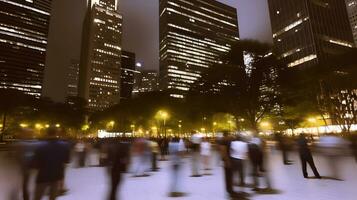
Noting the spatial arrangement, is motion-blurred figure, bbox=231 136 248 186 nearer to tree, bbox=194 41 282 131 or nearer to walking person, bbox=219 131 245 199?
walking person, bbox=219 131 245 199

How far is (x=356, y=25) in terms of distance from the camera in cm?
15638

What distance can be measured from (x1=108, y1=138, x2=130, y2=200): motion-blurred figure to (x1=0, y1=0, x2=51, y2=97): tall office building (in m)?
169

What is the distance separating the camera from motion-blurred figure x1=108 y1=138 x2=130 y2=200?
6.55 m

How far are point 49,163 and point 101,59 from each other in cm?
16215

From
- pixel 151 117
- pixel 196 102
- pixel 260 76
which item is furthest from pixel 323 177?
pixel 151 117

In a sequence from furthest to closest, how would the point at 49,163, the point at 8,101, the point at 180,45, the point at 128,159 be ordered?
the point at 180,45 → the point at 8,101 → the point at 128,159 → the point at 49,163

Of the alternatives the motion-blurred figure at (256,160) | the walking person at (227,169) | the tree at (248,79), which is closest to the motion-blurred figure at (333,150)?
the motion-blurred figure at (256,160)

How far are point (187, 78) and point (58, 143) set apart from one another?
17803 cm

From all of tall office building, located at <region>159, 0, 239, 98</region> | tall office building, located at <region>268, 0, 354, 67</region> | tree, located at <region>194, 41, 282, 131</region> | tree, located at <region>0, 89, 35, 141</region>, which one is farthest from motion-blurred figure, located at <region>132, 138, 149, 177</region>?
tall office building, located at <region>159, 0, 239, 98</region>

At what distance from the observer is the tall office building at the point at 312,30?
11200 cm

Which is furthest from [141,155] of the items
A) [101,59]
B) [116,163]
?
[101,59]

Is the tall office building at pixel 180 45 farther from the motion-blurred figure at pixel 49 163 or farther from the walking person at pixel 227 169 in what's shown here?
the motion-blurred figure at pixel 49 163

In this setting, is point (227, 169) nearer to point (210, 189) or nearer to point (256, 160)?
point (210, 189)

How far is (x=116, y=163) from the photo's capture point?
6652 millimetres
